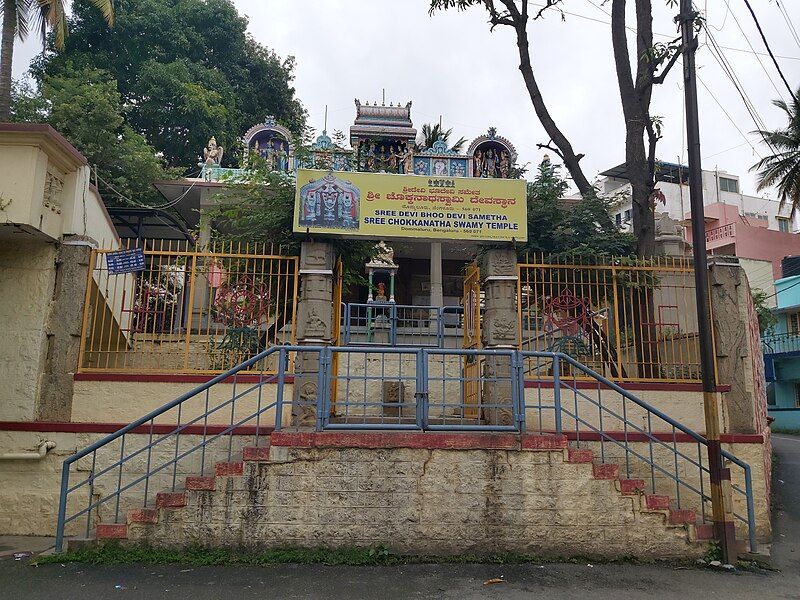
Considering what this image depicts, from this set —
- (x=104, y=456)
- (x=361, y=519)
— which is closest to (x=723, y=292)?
(x=361, y=519)

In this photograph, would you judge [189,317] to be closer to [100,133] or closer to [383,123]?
[383,123]

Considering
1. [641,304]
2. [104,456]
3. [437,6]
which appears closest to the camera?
[104,456]

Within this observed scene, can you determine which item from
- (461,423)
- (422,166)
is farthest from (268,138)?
(461,423)

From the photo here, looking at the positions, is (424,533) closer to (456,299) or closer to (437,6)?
(437,6)

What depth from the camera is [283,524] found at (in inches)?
231

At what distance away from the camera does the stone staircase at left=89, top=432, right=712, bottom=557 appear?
19.1 ft

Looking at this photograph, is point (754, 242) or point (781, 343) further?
point (754, 242)

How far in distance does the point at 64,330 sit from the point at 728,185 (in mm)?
44672

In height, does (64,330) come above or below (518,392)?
above

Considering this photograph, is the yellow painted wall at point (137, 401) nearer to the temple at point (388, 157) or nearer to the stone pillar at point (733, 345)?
the stone pillar at point (733, 345)

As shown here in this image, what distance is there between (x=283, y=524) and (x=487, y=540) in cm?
208

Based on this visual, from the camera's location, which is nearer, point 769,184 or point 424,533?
point 424,533

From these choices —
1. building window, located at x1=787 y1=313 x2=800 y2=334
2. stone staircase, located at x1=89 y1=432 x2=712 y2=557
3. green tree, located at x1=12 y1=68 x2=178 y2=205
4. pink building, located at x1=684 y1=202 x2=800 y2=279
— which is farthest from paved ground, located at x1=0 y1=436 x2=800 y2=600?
pink building, located at x1=684 y1=202 x2=800 y2=279

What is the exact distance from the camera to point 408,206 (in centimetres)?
765
